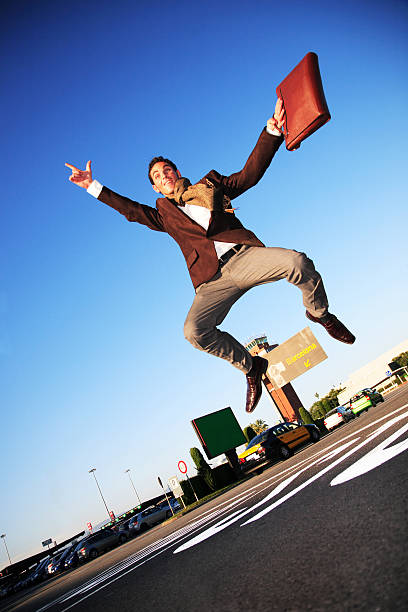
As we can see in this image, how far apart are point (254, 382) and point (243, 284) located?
1.54m

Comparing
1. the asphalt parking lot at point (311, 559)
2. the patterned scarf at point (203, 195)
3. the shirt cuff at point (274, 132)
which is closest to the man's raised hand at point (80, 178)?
the patterned scarf at point (203, 195)

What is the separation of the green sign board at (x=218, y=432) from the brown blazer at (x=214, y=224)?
897 inches

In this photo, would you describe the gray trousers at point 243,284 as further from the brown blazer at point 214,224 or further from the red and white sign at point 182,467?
the red and white sign at point 182,467

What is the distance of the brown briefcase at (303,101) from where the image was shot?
2.87m

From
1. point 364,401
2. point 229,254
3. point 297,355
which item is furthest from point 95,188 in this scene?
point 297,355

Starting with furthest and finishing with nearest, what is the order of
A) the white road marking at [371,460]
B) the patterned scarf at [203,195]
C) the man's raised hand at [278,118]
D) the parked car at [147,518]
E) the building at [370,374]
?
the building at [370,374] < the parked car at [147,518] < the patterned scarf at [203,195] < the man's raised hand at [278,118] < the white road marking at [371,460]

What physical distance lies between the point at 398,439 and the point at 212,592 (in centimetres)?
216

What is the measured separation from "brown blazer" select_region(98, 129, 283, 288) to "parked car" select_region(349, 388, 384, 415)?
22571mm

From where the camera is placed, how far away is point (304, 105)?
2.92m

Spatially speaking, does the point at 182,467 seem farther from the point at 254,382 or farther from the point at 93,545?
the point at 254,382

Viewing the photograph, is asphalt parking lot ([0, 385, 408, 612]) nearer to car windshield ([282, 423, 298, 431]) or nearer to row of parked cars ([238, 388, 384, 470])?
row of parked cars ([238, 388, 384, 470])

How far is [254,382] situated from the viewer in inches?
183

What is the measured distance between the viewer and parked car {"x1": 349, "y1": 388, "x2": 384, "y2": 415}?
2314cm

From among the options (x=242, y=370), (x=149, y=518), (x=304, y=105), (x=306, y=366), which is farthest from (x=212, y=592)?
(x=306, y=366)
